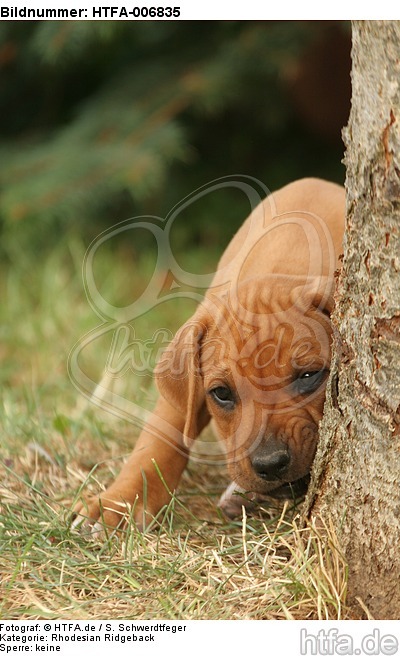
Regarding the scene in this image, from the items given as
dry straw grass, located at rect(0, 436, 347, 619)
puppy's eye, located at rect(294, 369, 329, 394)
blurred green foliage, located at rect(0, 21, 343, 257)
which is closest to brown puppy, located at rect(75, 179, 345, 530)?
puppy's eye, located at rect(294, 369, 329, 394)

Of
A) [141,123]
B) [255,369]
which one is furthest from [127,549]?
[141,123]

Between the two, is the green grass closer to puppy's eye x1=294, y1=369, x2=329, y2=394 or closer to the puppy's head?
the puppy's head

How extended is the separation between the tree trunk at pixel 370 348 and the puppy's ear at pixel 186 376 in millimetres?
824

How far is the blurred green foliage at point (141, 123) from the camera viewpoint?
7.39 m

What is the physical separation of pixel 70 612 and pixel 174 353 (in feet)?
4.29

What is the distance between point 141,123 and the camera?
24.9ft

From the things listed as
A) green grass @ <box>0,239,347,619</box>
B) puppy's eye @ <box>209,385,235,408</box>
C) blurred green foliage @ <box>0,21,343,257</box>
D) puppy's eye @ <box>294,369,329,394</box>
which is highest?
blurred green foliage @ <box>0,21,343,257</box>

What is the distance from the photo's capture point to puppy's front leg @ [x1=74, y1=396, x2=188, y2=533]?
399cm

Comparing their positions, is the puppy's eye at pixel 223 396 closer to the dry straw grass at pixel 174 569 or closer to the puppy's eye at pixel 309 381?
the puppy's eye at pixel 309 381

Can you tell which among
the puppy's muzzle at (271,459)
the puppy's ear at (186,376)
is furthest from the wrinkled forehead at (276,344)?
the puppy's muzzle at (271,459)

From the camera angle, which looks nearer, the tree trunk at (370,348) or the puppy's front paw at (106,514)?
the tree trunk at (370,348)

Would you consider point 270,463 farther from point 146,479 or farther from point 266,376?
point 146,479

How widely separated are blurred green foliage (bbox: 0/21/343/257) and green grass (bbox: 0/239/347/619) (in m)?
2.52

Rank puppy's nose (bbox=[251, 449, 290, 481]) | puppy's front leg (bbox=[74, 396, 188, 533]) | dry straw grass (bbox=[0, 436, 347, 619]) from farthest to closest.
→ puppy's front leg (bbox=[74, 396, 188, 533]) < puppy's nose (bbox=[251, 449, 290, 481]) < dry straw grass (bbox=[0, 436, 347, 619])
